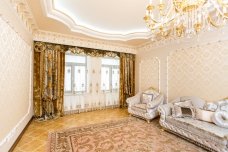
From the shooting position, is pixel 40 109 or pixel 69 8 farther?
pixel 40 109

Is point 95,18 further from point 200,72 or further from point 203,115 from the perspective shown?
point 203,115

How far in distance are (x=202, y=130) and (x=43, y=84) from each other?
14.2ft

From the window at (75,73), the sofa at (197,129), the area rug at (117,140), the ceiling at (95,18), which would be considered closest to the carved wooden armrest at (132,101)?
the area rug at (117,140)

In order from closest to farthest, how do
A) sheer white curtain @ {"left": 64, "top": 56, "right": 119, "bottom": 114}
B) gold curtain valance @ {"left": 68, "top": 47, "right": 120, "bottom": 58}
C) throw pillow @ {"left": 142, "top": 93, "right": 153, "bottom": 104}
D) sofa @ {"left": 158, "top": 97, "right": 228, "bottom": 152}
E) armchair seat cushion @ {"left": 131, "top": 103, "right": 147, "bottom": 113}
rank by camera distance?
sofa @ {"left": 158, "top": 97, "right": 228, "bottom": 152} < armchair seat cushion @ {"left": 131, "top": 103, "right": 147, "bottom": 113} < throw pillow @ {"left": 142, "top": 93, "right": 153, "bottom": 104} < gold curtain valance @ {"left": 68, "top": 47, "right": 120, "bottom": 58} < sheer white curtain @ {"left": 64, "top": 56, "right": 119, "bottom": 114}

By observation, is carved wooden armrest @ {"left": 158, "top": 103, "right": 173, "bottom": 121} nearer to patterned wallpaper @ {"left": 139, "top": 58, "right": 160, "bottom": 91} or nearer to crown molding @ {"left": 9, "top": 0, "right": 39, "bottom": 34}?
patterned wallpaper @ {"left": 139, "top": 58, "right": 160, "bottom": 91}

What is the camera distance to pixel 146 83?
568 cm

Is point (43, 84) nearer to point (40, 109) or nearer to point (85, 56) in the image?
point (40, 109)

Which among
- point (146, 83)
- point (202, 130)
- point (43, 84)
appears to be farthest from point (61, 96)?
point (202, 130)

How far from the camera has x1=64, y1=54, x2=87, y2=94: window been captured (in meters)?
5.03

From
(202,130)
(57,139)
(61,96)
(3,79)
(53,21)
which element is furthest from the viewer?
(61,96)

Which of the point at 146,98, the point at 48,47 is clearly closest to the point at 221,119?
the point at 146,98

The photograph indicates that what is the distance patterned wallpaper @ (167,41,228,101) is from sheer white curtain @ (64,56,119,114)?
91.8 inches

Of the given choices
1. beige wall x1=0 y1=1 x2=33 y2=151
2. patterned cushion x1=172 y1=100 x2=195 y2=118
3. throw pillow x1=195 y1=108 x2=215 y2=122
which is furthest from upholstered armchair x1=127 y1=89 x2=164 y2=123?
beige wall x1=0 y1=1 x2=33 y2=151

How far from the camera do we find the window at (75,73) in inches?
198
